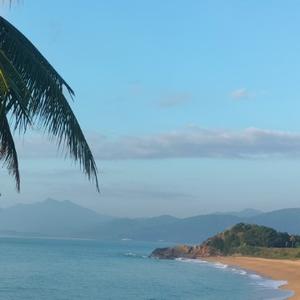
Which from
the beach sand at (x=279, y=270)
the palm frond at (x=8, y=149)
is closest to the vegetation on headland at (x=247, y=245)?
the beach sand at (x=279, y=270)

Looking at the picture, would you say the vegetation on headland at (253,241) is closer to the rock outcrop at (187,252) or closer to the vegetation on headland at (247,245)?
the vegetation on headland at (247,245)

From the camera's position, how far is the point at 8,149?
26.5ft

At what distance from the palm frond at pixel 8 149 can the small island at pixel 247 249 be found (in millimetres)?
80510

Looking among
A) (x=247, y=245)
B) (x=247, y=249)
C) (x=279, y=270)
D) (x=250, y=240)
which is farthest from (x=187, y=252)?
(x=279, y=270)

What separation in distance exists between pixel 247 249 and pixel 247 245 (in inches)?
105

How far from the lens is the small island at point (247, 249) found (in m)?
101

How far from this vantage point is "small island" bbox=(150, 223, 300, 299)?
100812 mm

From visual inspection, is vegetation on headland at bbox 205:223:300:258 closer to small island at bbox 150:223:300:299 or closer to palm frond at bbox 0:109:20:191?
small island at bbox 150:223:300:299

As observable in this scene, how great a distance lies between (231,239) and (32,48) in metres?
120

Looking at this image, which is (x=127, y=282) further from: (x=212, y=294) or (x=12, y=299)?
(x=12, y=299)

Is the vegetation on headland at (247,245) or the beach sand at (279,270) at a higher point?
the vegetation on headland at (247,245)

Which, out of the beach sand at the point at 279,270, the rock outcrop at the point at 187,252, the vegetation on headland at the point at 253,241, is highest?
the vegetation on headland at the point at 253,241

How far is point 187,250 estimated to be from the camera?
5379 inches

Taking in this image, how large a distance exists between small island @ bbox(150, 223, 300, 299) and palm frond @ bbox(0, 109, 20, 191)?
80510 mm
